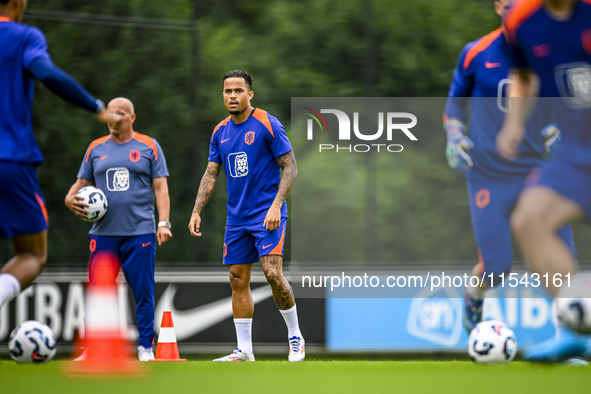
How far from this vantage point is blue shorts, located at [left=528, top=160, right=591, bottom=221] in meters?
3.41

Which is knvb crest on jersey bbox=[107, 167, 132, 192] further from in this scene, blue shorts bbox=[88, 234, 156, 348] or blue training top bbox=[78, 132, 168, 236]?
blue shorts bbox=[88, 234, 156, 348]

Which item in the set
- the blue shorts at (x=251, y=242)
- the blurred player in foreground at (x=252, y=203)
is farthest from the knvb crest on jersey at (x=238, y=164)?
the blue shorts at (x=251, y=242)

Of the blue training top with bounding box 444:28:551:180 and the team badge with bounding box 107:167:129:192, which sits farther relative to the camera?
the team badge with bounding box 107:167:129:192

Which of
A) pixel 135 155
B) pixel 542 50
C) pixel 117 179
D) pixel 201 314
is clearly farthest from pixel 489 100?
pixel 201 314

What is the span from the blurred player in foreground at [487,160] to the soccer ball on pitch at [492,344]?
0.61m

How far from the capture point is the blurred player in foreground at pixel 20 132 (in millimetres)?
3812

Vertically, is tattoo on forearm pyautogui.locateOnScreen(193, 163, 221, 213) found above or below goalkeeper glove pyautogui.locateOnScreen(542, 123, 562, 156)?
below

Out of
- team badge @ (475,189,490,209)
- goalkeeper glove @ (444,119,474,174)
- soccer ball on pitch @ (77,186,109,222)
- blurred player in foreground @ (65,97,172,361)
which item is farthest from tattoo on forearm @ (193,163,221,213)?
team badge @ (475,189,490,209)

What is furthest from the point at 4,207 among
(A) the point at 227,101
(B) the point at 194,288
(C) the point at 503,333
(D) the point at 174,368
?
(B) the point at 194,288

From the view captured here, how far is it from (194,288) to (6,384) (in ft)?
14.0

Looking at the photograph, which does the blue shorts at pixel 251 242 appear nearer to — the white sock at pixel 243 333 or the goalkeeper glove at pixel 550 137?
the white sock at pixel 243 333

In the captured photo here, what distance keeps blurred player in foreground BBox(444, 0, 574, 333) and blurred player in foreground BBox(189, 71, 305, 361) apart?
4.09ft

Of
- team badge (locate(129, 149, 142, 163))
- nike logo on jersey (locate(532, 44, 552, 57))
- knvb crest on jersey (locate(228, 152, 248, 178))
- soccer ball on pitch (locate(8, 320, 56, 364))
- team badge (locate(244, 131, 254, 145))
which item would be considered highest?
nike logo on jersey (locate(532, 44, 552, 57))

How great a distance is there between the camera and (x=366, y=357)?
7711 mm
